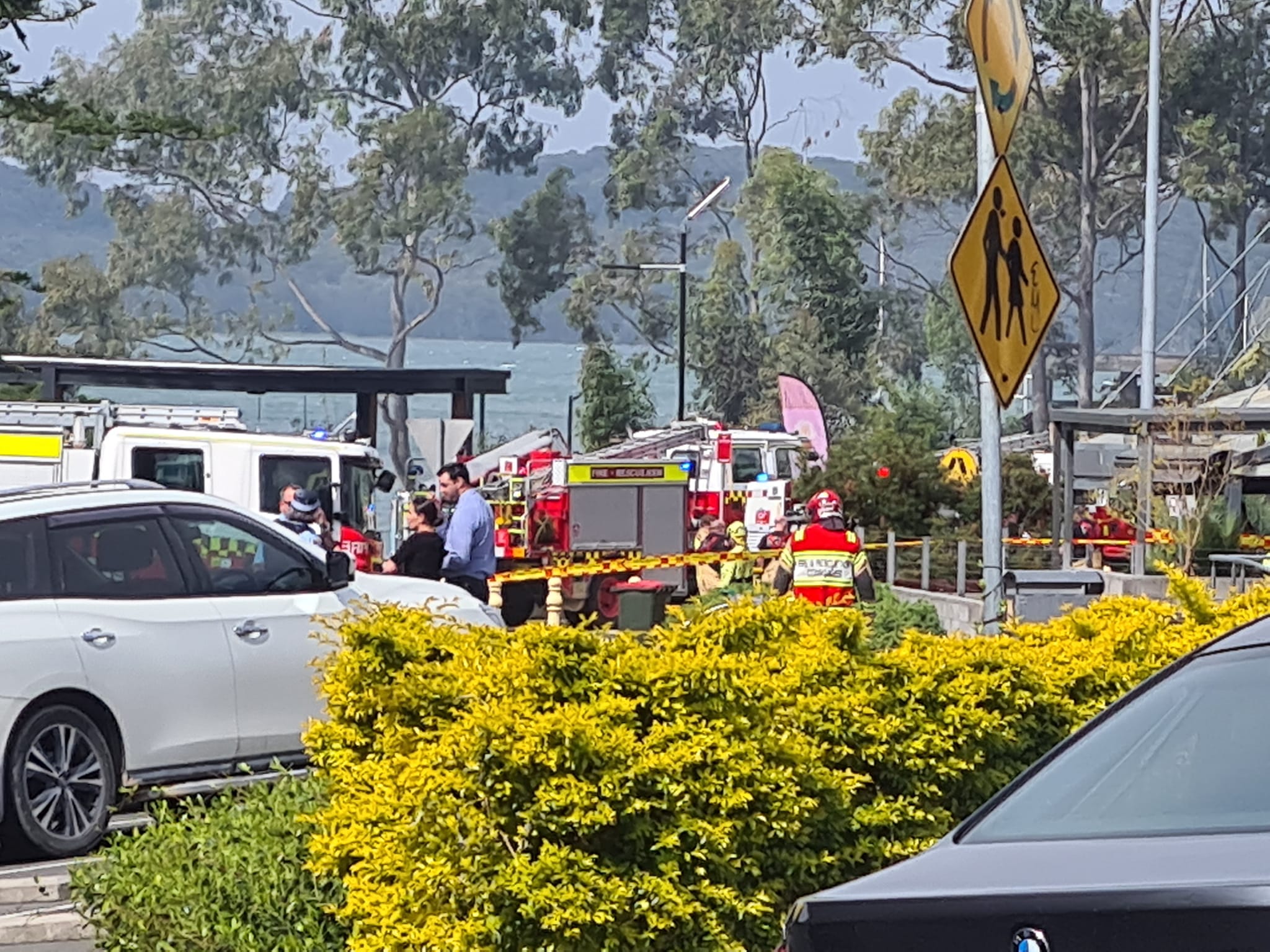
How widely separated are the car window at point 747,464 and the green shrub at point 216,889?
3078 cm

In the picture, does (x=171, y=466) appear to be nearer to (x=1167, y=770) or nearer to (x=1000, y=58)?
(x=1000, y=58)

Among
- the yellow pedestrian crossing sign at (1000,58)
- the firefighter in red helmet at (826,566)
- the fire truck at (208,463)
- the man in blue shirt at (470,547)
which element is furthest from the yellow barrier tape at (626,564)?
the yellow pedestrian crossing sign at (1000,58)

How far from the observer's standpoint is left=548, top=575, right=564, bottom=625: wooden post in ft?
80.6

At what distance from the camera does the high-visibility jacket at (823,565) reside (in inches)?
570

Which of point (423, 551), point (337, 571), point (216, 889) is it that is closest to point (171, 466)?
point (423, 551)

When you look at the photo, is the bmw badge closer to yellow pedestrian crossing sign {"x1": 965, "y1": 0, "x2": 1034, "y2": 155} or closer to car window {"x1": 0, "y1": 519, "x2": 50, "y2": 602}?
yellow pedestrian crossing sign {"x1": 965, "y1": 0, "x2": 1034, "y2": 155}

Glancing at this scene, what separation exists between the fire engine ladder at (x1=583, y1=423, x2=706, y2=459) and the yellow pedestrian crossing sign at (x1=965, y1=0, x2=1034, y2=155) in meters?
30.3

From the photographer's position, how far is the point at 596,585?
2700 centimetres

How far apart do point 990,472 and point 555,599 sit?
17.2m

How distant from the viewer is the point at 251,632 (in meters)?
10.4

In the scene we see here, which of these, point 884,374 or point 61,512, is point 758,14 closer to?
point 884,374

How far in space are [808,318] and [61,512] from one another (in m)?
61.3

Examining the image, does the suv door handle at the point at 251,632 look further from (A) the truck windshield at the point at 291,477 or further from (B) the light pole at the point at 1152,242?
(B) the light pole at the point at 1152,242

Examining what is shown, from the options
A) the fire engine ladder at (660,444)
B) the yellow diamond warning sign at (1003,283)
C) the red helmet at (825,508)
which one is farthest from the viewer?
the fire engine ladder at (660,444)
